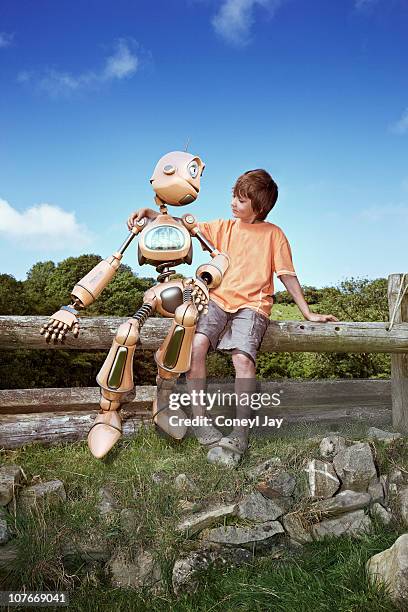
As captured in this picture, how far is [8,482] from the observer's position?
4047mm

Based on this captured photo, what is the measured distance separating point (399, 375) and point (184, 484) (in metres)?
2.19

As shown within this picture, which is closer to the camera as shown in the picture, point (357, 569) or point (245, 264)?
point (357, 569)

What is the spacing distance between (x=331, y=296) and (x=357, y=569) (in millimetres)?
4472

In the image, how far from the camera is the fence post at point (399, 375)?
5277mm

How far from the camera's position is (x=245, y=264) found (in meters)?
4.18

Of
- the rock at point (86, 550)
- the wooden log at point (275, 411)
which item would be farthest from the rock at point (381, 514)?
the rock at point (86, 550)

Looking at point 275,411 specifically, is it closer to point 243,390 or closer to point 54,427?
point 243,390

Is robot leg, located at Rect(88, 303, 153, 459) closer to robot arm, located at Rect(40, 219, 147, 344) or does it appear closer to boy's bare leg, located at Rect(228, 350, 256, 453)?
robot arm, located at Rect(40, 219, 147, 344)

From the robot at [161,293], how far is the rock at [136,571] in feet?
1.97

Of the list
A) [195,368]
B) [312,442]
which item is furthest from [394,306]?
[195,368]

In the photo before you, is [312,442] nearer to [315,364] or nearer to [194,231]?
[194,231]

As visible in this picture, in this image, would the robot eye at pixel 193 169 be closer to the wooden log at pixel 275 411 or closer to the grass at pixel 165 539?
the grass at pixel 165 539

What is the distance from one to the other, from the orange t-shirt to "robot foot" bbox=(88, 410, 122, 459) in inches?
38.1

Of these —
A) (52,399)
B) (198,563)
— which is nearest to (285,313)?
(52,399)
